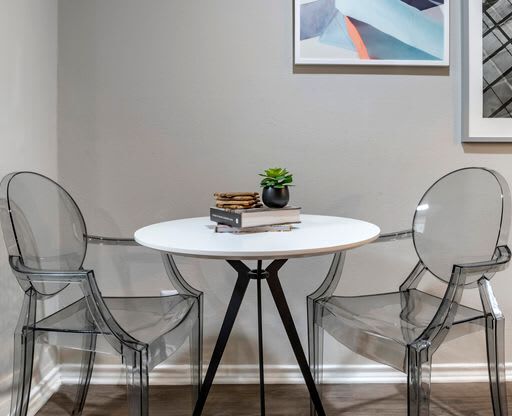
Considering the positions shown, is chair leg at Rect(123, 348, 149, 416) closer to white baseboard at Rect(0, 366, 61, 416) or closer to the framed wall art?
white baseboard at Rect(0, 366, 61, 416)

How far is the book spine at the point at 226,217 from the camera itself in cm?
127

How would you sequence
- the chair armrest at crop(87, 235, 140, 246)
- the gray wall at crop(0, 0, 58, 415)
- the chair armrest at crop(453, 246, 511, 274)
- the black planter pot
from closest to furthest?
1. the chair armrest at crop(453, 246, 511, 274)
2. the black planter pot
3. the gray wall at crop(0, 0, 58, 415)
4. the chair armrest at crop(87, 235, 140, 246)

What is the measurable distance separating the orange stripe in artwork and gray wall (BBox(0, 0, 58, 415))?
1249mm

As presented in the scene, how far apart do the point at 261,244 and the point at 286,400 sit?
96cm

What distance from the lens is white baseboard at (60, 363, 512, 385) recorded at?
187 centimetres

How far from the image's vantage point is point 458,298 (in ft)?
3.76

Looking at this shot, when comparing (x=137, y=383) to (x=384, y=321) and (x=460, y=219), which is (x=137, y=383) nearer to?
(x=384, y=321)

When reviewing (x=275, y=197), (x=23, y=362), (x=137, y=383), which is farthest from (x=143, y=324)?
(x=275, y=197)

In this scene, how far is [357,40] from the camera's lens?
5.96 ft

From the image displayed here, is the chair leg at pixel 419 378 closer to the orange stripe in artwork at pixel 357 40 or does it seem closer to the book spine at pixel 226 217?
the book spine at pixel 226 217

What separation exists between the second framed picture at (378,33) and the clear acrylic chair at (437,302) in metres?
0.58

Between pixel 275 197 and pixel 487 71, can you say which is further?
pixel 487 71

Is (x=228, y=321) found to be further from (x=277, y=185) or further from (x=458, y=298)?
(x=458, y=298)

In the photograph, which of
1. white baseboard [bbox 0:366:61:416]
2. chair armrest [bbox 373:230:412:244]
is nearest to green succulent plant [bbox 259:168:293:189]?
chair armrest [bbox 373:230:412:244]
